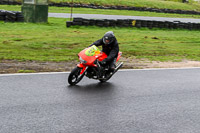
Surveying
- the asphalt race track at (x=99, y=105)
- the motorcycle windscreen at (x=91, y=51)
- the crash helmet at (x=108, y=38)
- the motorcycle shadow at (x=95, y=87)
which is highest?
the crash helmet at (x=108, y=38)

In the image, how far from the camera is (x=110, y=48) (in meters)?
10.1

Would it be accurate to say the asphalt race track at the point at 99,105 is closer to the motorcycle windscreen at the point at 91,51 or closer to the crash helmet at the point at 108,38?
the motorcycle windscreen at the point at 91,51

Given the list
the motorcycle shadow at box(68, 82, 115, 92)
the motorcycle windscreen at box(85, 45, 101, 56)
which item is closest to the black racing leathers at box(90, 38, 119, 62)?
the motorcycle windscreen at box(85, 45, 101, 56)

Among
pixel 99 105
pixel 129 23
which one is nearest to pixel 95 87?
pixel 99 105

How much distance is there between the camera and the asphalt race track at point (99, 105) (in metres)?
6.49

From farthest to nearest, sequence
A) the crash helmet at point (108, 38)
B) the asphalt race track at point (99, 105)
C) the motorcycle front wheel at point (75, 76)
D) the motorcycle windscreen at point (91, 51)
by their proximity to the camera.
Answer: the crash helmet at point (108, 38), the motorcycle windscreen at point (91, 51), the motorcycle front wheel at point (75, 76), the asphalt race track at point (99, 105)

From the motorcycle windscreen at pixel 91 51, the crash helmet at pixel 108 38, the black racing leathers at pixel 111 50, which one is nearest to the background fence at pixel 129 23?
the black racing leathers at pixel 111 50

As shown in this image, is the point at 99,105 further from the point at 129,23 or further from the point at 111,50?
the point at 129,23

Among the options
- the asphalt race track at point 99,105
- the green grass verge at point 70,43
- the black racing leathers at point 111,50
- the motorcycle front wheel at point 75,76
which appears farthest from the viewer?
the green grass verge at point 70,43

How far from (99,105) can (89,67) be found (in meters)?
2.02

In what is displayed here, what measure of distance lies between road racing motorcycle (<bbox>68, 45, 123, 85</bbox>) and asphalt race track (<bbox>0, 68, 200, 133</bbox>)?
222 mm

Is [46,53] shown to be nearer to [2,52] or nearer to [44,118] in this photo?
[2,52]

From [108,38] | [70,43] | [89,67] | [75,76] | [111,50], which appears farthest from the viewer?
[70,43]

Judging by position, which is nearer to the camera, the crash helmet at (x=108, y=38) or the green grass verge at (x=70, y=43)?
the crash helmet at (x=108, y=38)
